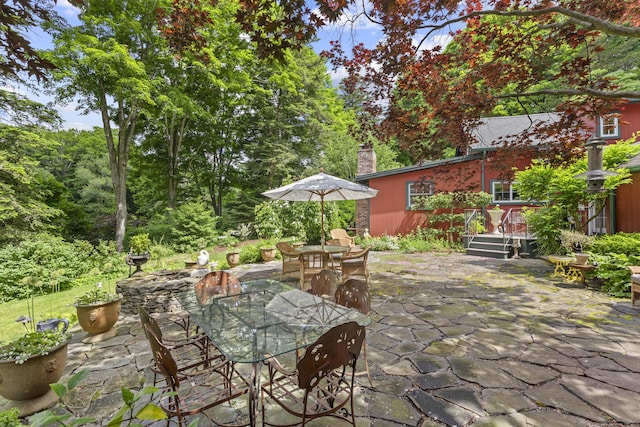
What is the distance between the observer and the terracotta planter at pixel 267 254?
9.22 metres

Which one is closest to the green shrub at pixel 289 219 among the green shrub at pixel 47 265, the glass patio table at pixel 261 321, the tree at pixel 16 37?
the green shrub at pixel 47 265

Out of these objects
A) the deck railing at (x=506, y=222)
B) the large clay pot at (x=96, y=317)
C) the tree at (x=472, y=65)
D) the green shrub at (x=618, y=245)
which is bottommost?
the large clay pot at (x=96, y=317)

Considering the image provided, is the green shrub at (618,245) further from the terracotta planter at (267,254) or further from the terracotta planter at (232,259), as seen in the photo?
the terracotta planter at (232,259)

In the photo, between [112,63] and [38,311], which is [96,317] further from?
[112,63]

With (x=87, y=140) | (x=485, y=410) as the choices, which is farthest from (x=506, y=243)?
(x=87, y=140)

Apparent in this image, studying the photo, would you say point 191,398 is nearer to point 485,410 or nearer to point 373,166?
point 485,410

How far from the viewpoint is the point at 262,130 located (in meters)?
19.1

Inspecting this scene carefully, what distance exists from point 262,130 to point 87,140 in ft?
37.6

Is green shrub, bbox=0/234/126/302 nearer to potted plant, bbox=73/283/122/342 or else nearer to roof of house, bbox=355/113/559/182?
potted plant, bbox=73/283/122/342

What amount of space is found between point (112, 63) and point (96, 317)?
1063 cm

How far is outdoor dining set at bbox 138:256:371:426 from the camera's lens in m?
1.93

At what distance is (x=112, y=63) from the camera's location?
35.4 ft

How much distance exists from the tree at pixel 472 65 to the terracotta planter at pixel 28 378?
4.20 meters

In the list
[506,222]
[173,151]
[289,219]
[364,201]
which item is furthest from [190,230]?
[506,222]
